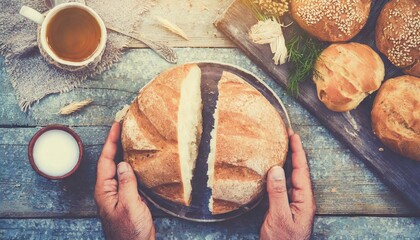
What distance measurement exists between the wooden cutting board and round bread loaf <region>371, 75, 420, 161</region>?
0.08 meters

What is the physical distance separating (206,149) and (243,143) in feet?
0.77

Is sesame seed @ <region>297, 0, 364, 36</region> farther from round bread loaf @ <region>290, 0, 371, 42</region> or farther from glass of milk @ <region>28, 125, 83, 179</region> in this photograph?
glass of milk @ <region>28, 125, 83, 179</region>

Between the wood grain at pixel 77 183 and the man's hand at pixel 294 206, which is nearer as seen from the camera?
→ the man's hand at pixel 294 206

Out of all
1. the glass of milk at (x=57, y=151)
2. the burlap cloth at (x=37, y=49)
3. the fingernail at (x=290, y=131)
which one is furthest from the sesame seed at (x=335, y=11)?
the glass of milk at (x=57, y=151)

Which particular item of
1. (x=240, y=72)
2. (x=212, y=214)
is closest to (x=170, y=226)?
(x=212, y=214)

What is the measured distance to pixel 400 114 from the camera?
5.44ft

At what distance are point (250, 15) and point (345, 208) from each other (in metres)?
0.90

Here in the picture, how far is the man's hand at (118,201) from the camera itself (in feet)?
5.49

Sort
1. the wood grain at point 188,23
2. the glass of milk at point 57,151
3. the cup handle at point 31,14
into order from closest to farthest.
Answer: the cup handle at point 31,14
the glass of milk at point 57,151
the wood grain at point 188,23

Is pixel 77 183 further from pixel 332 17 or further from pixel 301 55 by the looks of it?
pixel 332 17

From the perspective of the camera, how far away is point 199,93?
70.5 inches

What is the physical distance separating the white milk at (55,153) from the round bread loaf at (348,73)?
1.01m

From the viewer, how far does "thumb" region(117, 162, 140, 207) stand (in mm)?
1653

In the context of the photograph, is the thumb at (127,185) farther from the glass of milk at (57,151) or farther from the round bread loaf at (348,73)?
the round bread loaf at (348,73)
